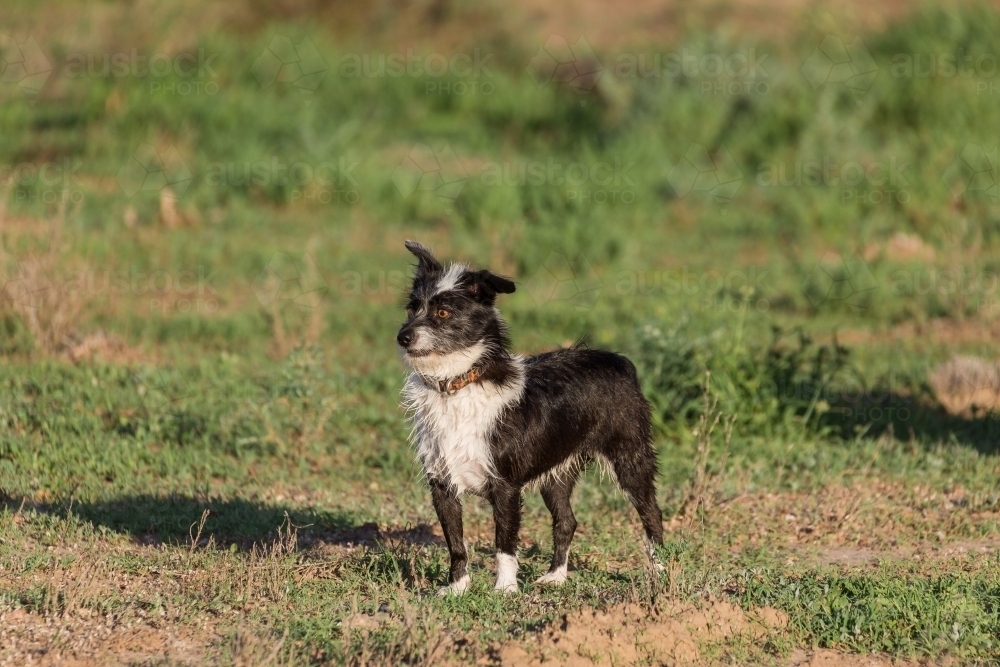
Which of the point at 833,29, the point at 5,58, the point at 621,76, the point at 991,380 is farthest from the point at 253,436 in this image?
the point at 833,29

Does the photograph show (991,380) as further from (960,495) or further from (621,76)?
(621,76)

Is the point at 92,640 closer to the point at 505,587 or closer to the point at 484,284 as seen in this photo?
the point at 505,587

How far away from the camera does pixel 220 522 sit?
24.4ft

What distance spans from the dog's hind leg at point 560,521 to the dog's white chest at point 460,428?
694 mm

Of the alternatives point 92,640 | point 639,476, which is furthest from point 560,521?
point 92,640

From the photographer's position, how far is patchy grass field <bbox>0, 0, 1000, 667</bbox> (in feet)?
19.6

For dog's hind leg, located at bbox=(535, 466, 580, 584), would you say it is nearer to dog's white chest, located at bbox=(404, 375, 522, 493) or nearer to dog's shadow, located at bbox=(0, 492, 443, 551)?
dog's white chest, located at bbox=(404, 375, 522, 493)

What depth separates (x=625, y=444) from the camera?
674 centimetres

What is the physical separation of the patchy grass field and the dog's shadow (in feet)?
0.10

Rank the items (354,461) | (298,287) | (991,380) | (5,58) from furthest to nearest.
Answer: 1. (5,58)
2. (298,287)
3. (991,380)
4. (354,461)

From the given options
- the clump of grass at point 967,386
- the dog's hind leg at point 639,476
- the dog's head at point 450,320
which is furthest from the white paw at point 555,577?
the clump of grass at point 967,386

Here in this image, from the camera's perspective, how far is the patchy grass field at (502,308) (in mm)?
5984

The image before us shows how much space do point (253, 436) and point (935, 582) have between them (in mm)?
4597

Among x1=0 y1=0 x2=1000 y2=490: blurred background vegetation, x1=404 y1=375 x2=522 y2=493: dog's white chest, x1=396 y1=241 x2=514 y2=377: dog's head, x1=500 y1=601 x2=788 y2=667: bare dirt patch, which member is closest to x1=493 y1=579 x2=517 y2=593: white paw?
x1=404 y1=375 x2=522 y2=493: dog's white chest
